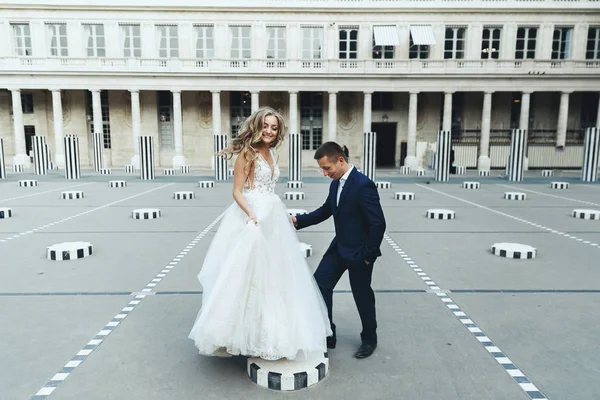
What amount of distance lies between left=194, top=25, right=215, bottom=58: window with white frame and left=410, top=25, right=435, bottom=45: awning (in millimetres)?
15091

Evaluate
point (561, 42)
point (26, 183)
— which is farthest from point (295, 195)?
point (561, 42)

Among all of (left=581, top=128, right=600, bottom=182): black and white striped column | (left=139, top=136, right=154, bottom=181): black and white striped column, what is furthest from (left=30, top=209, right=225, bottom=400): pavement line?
(left=581, top=128, right=600, bottom=182): black and white striped column

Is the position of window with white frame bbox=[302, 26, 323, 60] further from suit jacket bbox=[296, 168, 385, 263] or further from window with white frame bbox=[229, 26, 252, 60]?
suit jacket bbox=[296, 168, 385, 263]

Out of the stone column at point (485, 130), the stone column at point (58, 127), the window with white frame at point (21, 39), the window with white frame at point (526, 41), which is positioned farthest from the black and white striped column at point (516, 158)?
the window with white frame at point (21, 39)

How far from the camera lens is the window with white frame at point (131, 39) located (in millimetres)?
35156

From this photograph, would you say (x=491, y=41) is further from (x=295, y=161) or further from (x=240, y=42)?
(x=295, y=161)

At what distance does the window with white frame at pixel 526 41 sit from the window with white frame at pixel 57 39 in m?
34.1

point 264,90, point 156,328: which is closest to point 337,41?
point 264,90

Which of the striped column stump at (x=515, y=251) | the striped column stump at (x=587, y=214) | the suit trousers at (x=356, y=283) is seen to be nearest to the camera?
the suit trousers at (x=356, y=283)

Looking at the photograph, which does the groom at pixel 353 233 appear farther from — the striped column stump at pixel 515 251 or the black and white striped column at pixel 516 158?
the black and white striped column at pixel 516 158

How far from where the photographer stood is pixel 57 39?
3488 centimetres

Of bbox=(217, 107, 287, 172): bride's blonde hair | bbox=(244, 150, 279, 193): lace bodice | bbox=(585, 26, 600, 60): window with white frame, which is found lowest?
bbox=(244, 150, 279, 193): lace bodice

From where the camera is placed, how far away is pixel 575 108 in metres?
38.1

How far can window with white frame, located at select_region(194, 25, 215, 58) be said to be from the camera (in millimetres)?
35562
